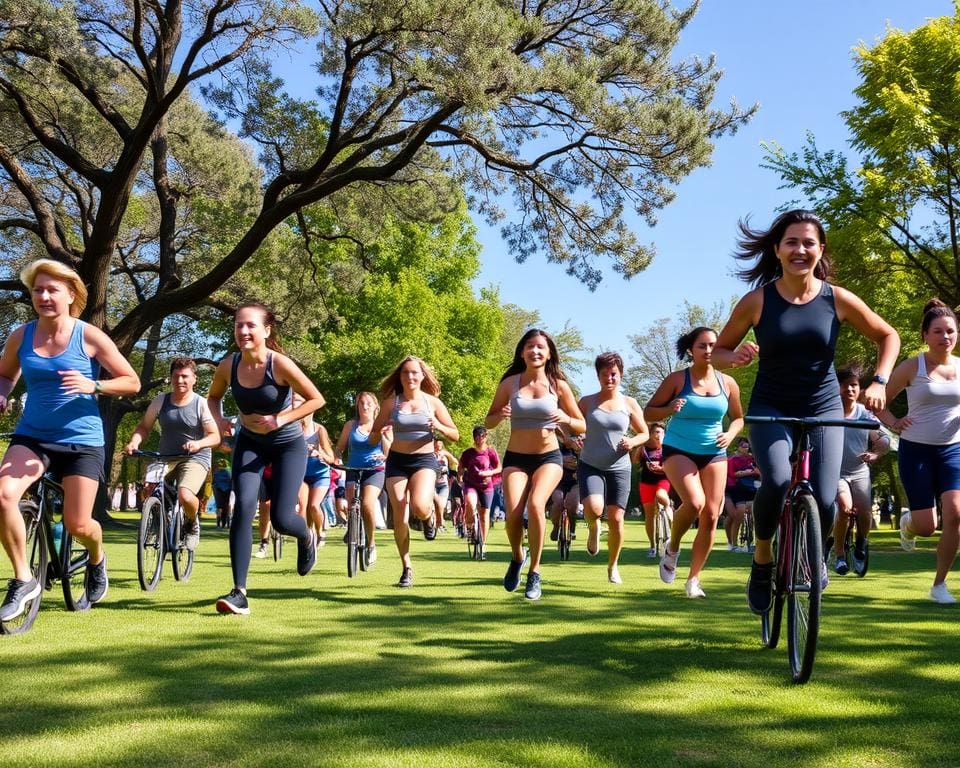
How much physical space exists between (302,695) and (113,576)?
7.31m

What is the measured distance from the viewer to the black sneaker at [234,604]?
24.7 feet

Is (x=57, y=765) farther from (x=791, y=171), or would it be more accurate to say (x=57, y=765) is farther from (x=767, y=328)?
(x=791, y=171)

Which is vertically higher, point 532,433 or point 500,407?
point 500,407

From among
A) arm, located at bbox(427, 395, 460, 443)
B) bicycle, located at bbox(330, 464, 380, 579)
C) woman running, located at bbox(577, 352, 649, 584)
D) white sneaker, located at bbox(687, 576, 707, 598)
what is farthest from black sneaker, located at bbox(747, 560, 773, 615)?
bicycle, located at bbox(330, 464, 380, 579)

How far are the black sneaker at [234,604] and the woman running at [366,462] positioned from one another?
276cm

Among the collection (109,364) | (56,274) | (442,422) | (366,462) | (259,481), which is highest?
(56,274)

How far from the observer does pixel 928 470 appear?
8.24 metres

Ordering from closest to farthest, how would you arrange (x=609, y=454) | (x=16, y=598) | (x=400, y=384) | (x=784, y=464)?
(x=784, y=464) → (x=16, y=598) → (x=400, y=384) → (x=609, y=454)

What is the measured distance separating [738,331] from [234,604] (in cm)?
405

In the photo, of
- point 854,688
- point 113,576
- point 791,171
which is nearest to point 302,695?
point 854,688

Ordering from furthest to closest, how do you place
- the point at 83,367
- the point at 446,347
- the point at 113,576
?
the point at 446,347, the point at 113,576, the point at 83,367

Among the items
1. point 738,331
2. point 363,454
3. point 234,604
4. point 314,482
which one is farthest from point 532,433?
point 314,482

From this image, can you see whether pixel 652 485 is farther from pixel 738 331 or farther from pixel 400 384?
pixel 738 331

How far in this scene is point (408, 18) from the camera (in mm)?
17516
